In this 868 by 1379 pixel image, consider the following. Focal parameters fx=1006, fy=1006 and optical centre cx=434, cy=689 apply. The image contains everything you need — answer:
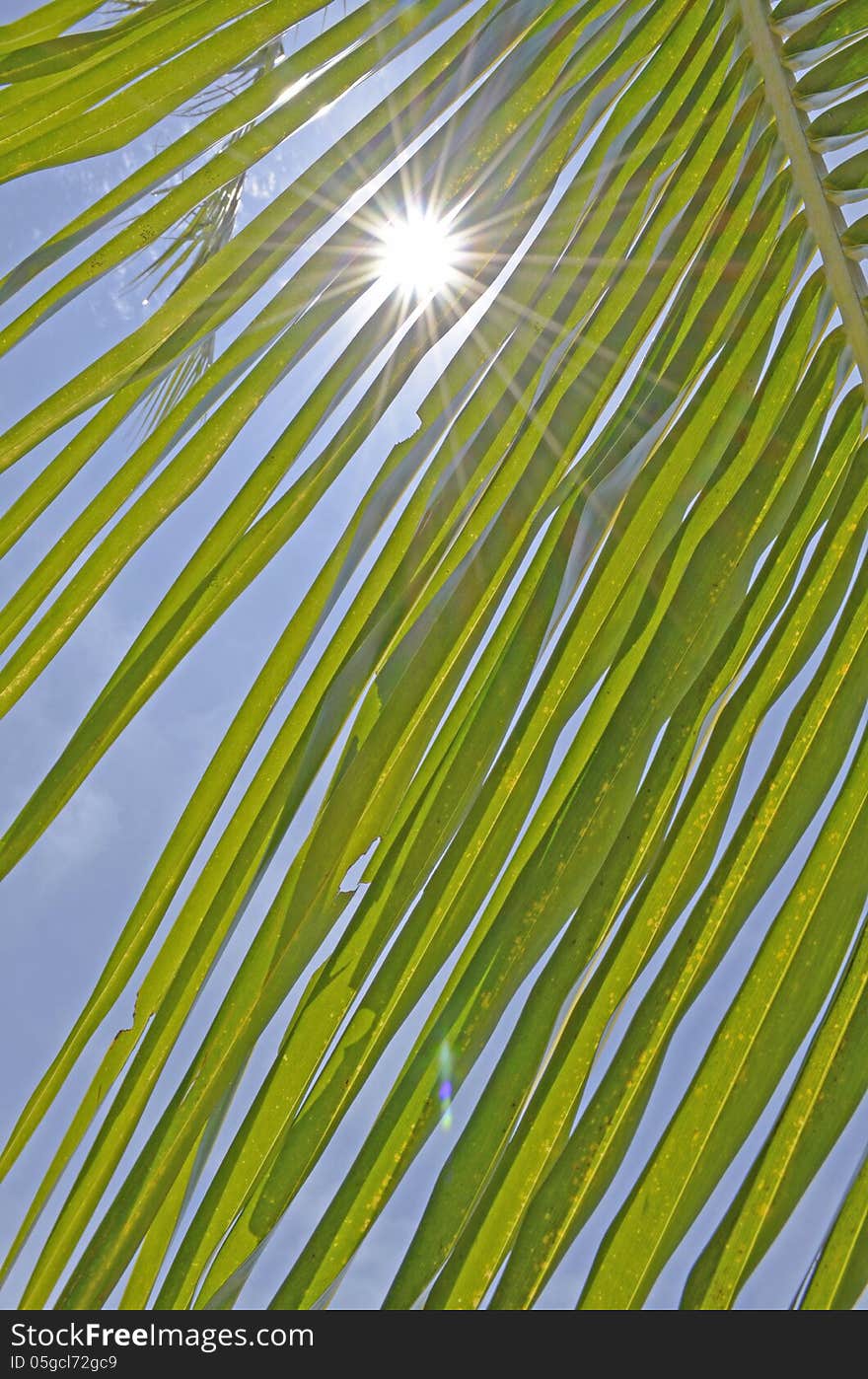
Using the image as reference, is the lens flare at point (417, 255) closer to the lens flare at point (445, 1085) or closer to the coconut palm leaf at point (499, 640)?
the coconut palm leaf at point (499, 640)

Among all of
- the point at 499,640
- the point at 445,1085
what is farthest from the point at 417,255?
the point at 445,1085

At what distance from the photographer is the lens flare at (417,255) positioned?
2.32ft

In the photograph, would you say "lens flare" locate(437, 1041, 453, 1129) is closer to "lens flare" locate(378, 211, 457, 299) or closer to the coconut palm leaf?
the coconut palm leaf

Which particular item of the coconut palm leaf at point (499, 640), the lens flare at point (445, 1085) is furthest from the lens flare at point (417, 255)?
the lens flare at point (445, 1085)

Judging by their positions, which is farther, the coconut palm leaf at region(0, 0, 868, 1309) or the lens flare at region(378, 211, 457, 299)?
the lens flare at region(378, 211, 457, 299)

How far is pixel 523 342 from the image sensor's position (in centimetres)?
70

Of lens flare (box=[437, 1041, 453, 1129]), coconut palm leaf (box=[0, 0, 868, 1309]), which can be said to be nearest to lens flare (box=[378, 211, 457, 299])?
coconut palm leaf (box=[0, 0, 868, 1309])

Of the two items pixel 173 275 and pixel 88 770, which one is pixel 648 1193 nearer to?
pixel 88 770

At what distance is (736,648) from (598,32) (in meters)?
0.45

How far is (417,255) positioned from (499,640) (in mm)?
287

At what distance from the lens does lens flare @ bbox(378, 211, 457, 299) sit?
708 millimetres

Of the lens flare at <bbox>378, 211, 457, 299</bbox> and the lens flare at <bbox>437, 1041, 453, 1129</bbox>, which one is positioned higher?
the lens flare at <bbox>378, 211, 457, 299</bbox>

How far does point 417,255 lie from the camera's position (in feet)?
2.37
